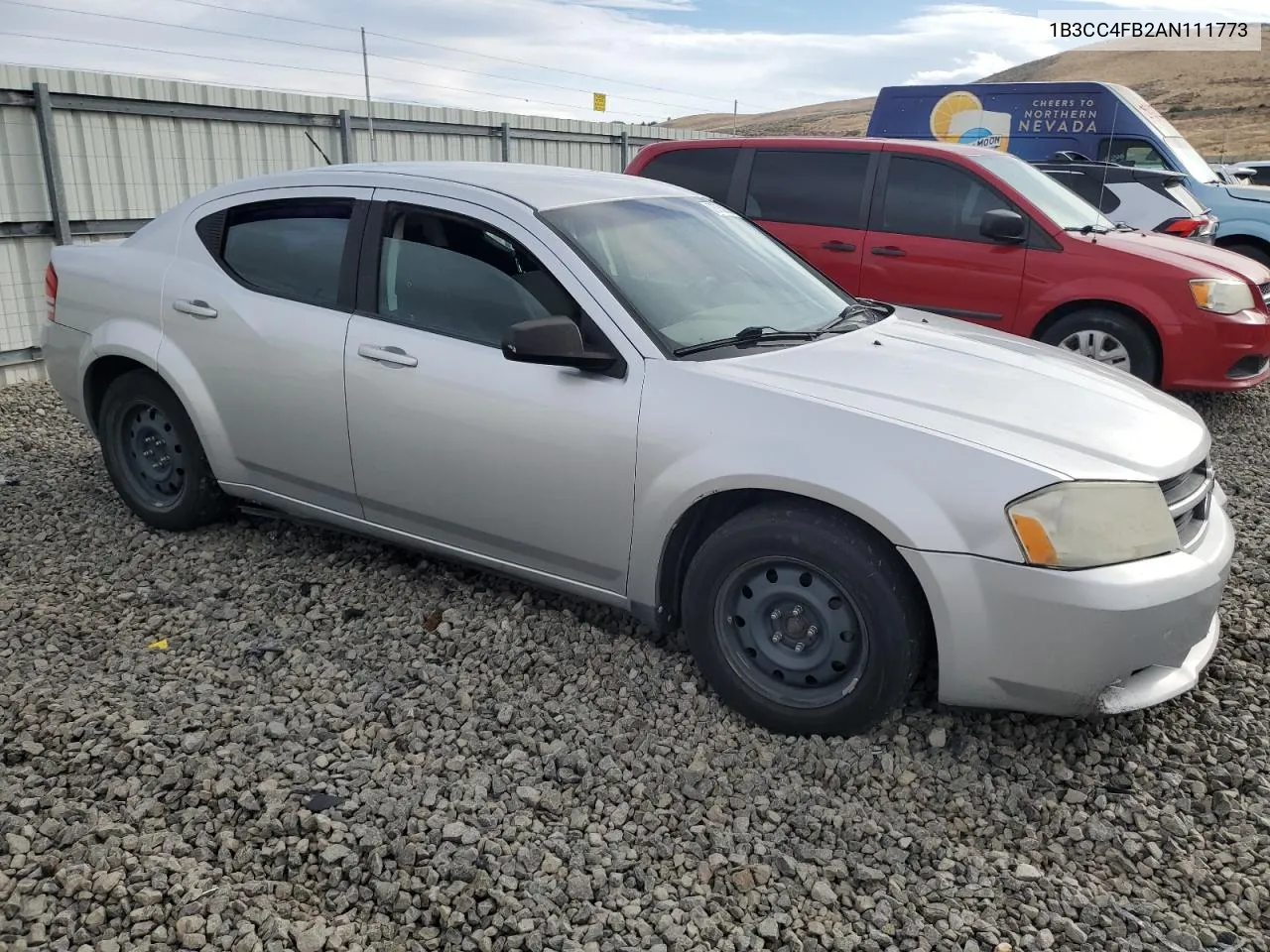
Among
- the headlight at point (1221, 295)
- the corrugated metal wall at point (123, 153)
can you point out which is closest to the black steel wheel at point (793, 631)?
the headlight at point (1221, 295)

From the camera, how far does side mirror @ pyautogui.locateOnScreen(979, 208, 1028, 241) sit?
7031 mm

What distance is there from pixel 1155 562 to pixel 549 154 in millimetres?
12458

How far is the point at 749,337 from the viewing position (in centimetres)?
362

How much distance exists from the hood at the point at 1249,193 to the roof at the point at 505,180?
945cm

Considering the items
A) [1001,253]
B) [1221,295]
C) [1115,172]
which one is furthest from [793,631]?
[1115,172]

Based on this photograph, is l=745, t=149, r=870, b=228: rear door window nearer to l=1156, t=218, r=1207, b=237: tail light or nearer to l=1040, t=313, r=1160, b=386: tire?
l=1040, t=313, r=1160, b=386: tire

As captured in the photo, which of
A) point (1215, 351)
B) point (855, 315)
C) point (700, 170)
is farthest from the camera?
point (700, 170)

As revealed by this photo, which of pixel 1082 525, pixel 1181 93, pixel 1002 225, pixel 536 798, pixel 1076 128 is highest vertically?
pixel 1181 93

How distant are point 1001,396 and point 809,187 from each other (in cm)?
485

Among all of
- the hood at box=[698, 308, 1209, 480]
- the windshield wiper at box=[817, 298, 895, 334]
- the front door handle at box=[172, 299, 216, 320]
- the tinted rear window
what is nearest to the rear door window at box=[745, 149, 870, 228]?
the tinted rear window

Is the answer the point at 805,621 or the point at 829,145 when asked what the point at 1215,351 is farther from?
the point at 805,621

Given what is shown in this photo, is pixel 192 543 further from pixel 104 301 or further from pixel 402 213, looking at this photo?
pixel 402 213

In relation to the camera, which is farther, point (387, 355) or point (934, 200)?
point (934, 200)

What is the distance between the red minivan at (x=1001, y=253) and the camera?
271 inches
